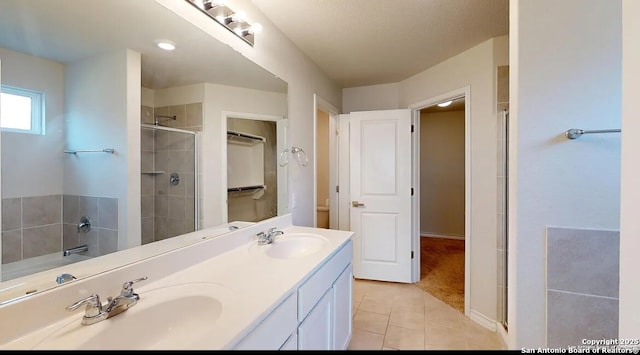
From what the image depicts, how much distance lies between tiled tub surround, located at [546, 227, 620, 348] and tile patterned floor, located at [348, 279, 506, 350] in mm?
1002

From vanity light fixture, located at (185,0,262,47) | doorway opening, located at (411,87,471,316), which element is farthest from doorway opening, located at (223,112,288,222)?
doorway opening, located at (411,87,471,316)

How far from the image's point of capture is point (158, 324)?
884mm

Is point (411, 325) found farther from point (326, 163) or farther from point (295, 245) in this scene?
point (326, 163)

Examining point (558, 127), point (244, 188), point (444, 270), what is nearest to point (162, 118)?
point (244, 188)

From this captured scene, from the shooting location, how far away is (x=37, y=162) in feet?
2.78

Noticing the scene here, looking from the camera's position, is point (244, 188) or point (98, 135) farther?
point (244, 188)

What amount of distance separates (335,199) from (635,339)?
2.80m

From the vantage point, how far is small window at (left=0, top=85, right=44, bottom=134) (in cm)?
77

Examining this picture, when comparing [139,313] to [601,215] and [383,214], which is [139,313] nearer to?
[601,215]

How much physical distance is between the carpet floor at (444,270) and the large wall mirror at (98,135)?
2.34 meters

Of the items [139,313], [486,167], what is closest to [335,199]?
[486,167]

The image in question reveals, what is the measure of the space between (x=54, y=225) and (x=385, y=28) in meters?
2.21

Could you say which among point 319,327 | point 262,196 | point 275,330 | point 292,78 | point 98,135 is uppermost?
point 292,78

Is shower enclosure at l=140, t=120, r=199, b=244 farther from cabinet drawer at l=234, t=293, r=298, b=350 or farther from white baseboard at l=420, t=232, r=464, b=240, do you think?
white baseboard at l=420, t=232, r=464, b=240
